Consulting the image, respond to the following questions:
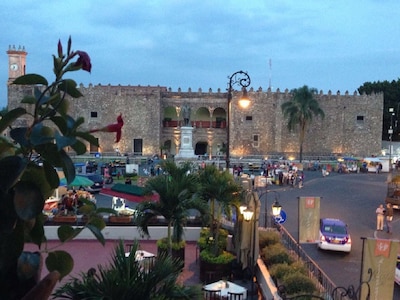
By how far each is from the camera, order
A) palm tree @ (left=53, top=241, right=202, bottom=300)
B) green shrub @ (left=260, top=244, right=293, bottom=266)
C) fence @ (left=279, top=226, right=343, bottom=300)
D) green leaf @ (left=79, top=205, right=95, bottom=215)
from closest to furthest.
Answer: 1. green leaf @ (left=79, top=205, right=95, bottom=215)
2. palm tree @ (left=53, top=241, right=202, bottom=300)
3. fence @ (left=279, top=226, right=343, bottom=300)
4. green shrub @ (left=260, top=244, right=293, bottom=266)

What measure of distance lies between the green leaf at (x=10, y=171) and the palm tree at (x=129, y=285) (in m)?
1.87

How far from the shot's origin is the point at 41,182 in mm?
1568

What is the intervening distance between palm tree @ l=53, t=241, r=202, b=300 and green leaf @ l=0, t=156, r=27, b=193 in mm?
1873

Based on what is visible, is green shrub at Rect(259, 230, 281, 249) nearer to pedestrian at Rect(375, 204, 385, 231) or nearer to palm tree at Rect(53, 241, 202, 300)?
palm tree at Rect(53, 241, 202, 300)

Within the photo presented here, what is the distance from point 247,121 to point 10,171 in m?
54.9

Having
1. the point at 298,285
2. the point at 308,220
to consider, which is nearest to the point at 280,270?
the point at 298,285

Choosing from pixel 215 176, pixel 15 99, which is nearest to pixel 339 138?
pixel 15 99

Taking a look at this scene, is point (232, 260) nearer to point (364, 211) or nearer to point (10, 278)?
point (10, 278)

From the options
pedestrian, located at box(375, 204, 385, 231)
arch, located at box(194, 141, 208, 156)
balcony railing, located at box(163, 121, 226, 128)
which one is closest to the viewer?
pedestrian, located at box(375, 204, 385, 231)

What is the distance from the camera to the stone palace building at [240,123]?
2153 inches

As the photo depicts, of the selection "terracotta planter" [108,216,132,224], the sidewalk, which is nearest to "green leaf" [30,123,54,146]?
the sidewalk

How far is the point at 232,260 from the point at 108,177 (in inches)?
837

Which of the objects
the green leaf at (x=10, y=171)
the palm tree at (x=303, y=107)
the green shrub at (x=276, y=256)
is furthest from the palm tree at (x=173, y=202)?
the palm tree at (x=303, y=107)

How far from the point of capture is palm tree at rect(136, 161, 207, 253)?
32.4 ft
